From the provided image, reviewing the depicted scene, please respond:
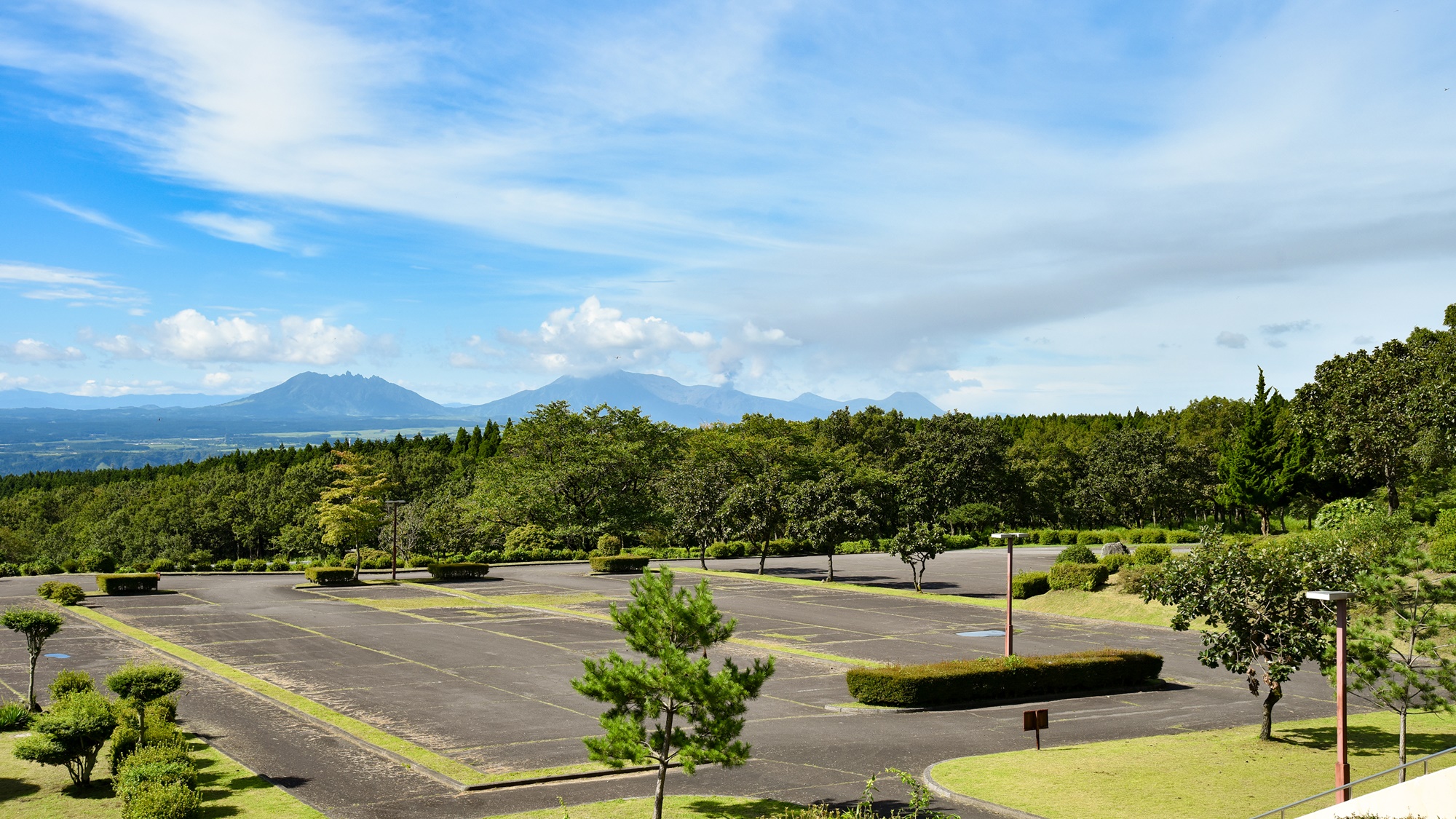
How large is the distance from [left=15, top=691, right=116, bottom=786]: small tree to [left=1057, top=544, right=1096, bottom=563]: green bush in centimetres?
4096

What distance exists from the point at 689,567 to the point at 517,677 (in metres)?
39.3

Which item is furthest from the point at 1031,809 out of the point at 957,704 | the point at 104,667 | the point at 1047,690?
the point at 104,667

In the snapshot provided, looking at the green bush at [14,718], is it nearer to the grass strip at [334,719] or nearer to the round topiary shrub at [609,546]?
Answer: the grass strip at [334,719]

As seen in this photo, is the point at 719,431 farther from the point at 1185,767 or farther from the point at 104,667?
the point at 1185,767

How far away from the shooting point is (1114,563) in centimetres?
4472

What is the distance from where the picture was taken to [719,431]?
92312mm

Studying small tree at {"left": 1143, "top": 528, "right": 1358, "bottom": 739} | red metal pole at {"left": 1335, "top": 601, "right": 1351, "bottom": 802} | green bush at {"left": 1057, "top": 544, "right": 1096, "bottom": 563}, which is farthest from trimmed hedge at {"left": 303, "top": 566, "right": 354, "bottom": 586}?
red metal pole at {"left": 1335, "top": 601, "right": 1351, "bottom": 802}

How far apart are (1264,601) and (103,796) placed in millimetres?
22222

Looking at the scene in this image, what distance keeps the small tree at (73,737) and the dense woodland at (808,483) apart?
3991 centimetres

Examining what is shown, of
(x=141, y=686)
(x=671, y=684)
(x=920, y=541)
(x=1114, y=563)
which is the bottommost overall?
(x=141, y=686)

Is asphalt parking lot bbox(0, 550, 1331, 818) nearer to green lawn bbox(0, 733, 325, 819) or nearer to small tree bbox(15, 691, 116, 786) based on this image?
green lawn bbox(0, 733, 325, 819)

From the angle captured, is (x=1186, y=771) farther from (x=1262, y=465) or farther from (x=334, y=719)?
(x=1262, y=465)

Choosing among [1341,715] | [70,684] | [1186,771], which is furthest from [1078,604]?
[70,684]

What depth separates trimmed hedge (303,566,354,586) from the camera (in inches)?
2099
